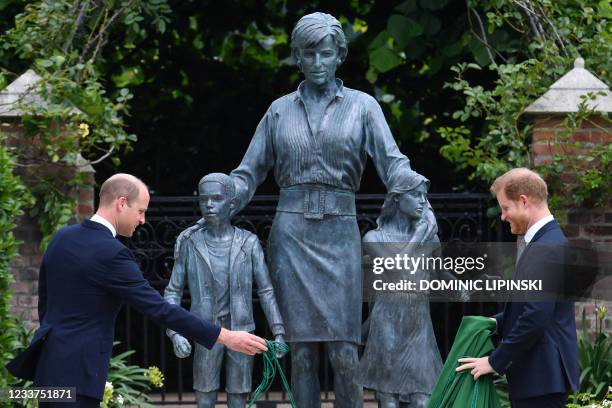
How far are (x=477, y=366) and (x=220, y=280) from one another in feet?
4.59

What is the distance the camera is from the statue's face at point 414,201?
6098mm

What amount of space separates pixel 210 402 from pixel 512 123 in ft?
11.0

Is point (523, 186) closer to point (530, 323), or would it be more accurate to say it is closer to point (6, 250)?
point (530, 323)

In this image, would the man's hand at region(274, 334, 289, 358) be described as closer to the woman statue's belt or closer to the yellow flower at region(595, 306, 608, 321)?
the woman statue's belt

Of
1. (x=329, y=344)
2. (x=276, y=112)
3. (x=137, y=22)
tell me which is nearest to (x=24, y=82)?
(x=137, y=22)

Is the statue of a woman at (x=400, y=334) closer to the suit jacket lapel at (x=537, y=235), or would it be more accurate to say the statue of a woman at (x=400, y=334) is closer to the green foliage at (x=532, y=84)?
the suit jacket lapel at (x=537, y=235)

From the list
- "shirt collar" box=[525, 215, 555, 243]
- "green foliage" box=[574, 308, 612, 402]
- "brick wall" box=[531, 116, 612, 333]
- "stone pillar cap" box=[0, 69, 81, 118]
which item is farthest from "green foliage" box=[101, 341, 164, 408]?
"shirt collar" box=[525, 215, 555, 243]

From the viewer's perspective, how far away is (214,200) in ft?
20.2

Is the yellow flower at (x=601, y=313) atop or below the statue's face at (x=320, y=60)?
below

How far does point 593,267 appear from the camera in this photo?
842 cm

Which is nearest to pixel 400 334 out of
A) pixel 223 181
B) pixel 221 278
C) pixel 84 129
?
pixel 221 278

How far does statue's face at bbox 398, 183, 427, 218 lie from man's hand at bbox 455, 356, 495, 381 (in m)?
0.97

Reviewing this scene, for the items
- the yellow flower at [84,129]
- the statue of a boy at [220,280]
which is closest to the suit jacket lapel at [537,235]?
the statue of a boy at [220,280]

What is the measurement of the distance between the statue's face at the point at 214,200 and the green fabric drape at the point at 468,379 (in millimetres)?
1323
